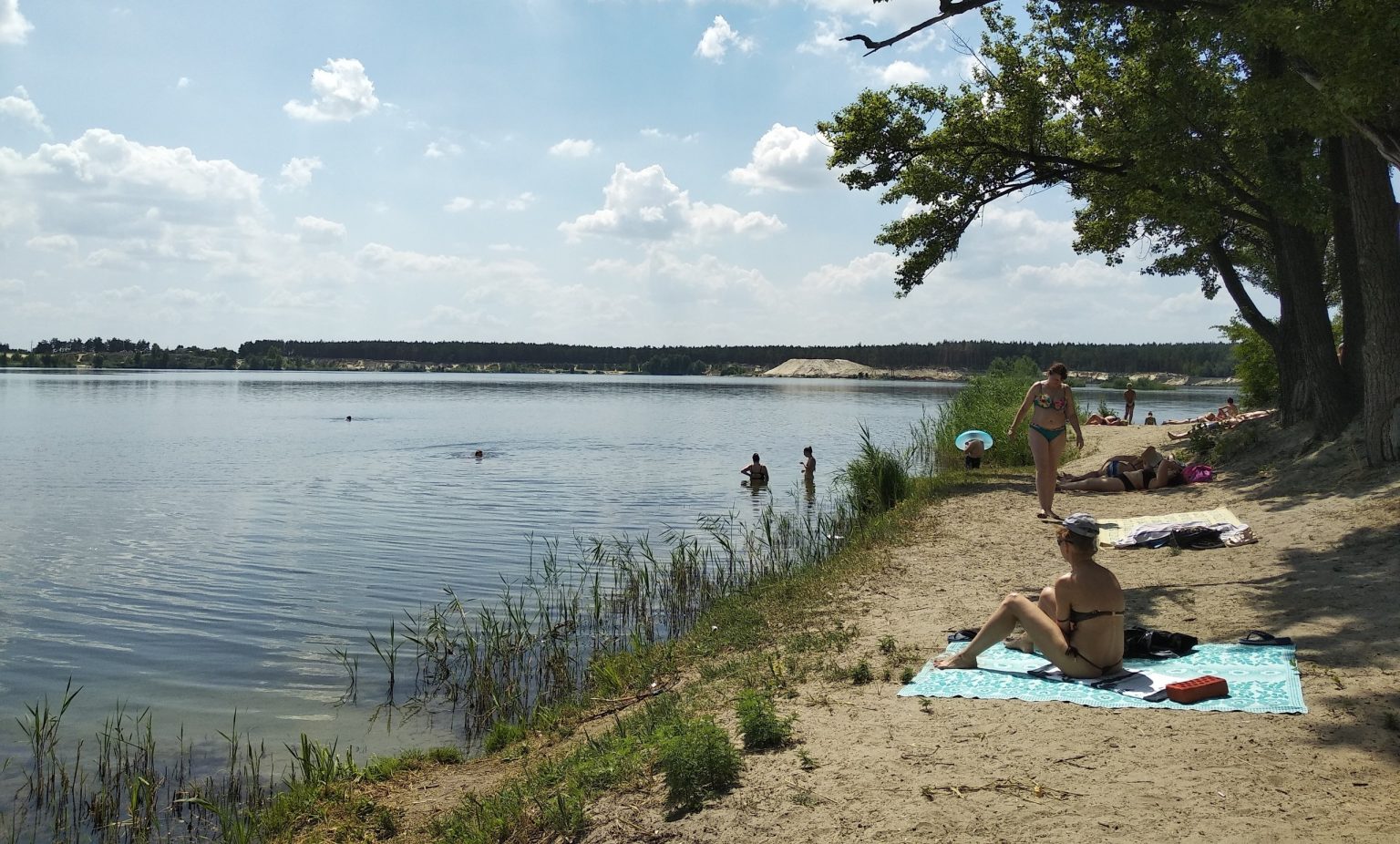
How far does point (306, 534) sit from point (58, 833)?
40.5 ft

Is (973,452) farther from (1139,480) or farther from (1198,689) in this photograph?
(1198,689)

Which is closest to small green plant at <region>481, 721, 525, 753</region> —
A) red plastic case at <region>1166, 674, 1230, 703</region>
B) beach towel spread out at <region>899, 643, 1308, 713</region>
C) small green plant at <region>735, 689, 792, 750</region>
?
small green plant at <region>735, 689, 792, 750</region>

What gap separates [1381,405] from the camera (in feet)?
43.2

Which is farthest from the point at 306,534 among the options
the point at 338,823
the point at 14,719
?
the point at 338,823

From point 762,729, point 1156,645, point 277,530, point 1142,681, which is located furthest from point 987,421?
point 762,729

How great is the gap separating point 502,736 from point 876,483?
11769mm

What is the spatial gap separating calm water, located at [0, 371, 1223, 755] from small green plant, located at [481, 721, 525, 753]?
32.2 inches

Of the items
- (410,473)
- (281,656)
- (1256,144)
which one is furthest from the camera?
(410,473)

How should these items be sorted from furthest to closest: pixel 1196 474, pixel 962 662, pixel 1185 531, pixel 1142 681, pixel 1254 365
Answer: pixel 1254 365, pixel 1196 474, pixel 1185 531, pixel 962 662, pixel 1142 681

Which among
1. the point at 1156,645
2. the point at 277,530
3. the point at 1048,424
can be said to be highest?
the point at 1048,424

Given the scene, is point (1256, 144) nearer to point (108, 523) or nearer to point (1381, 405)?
point (1381, 405)

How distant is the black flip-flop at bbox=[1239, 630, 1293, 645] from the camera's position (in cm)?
697

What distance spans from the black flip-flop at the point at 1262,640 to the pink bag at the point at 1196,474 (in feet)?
35.4

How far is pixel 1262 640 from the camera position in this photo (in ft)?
23.0
